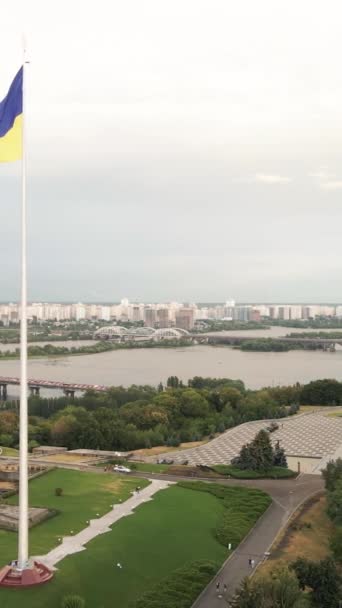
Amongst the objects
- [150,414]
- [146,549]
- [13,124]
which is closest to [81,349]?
[150,414]

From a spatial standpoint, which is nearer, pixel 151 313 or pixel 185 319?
pixel 185 319

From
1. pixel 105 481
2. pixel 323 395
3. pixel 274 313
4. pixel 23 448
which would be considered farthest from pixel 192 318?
pixel 23 448

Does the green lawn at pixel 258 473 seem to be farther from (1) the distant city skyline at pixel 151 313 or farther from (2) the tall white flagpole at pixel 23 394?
(1) the distant city skyline at pixel 151 313

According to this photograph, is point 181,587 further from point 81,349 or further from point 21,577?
point 81,349

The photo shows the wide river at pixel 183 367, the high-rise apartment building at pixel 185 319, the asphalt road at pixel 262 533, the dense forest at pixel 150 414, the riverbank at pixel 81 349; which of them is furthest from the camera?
the high-rise apartment building at pixel 185 319

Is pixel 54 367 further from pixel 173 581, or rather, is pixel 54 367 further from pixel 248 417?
pixel 173 581

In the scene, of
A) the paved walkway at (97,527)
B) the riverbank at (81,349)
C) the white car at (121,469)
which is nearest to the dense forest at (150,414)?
the white car at (121,469)
